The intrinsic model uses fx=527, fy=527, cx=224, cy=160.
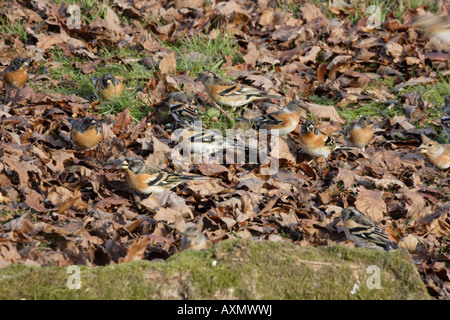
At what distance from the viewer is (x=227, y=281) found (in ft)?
10.9

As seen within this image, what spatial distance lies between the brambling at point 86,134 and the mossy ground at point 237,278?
3.14m

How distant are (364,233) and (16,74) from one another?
18.2 feet

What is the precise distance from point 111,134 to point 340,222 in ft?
10.2

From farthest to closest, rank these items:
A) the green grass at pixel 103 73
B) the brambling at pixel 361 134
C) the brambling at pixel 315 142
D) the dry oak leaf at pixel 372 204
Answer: the green grass at pixel 103 73
the brambling at pixel 361 134
the brambling at pixel 315 142
the dry oak leaf at pixel 372 204

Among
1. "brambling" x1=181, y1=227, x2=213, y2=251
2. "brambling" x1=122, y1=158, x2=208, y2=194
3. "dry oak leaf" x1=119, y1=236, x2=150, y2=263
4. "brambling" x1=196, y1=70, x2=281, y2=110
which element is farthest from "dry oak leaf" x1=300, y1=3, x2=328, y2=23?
"dry oak leaf" x1=119, y1=236, x2=150, y2=263

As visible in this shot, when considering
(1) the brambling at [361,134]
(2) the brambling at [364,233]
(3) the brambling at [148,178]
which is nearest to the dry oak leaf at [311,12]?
(1) the brambling at [361,134]

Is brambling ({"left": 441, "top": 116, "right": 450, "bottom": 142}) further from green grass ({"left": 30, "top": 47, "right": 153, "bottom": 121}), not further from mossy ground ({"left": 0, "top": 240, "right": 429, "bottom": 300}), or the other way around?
mossy ground ({"left": 0, "top": 240, "right": 429, "bottom": 300})

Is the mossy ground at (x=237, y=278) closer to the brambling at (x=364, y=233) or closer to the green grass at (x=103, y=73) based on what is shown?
the brambling at (x=364, y=233)

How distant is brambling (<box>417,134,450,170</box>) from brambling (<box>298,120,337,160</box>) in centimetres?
116

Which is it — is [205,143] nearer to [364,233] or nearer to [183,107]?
A: [183,107]

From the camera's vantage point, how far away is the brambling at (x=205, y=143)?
6.61 m

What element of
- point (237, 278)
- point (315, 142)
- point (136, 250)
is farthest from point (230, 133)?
point (237, 278)

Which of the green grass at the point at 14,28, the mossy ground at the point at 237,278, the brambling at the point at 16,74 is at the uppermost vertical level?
the green grass at the point at 14,28

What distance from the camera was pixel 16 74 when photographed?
7715 mm
